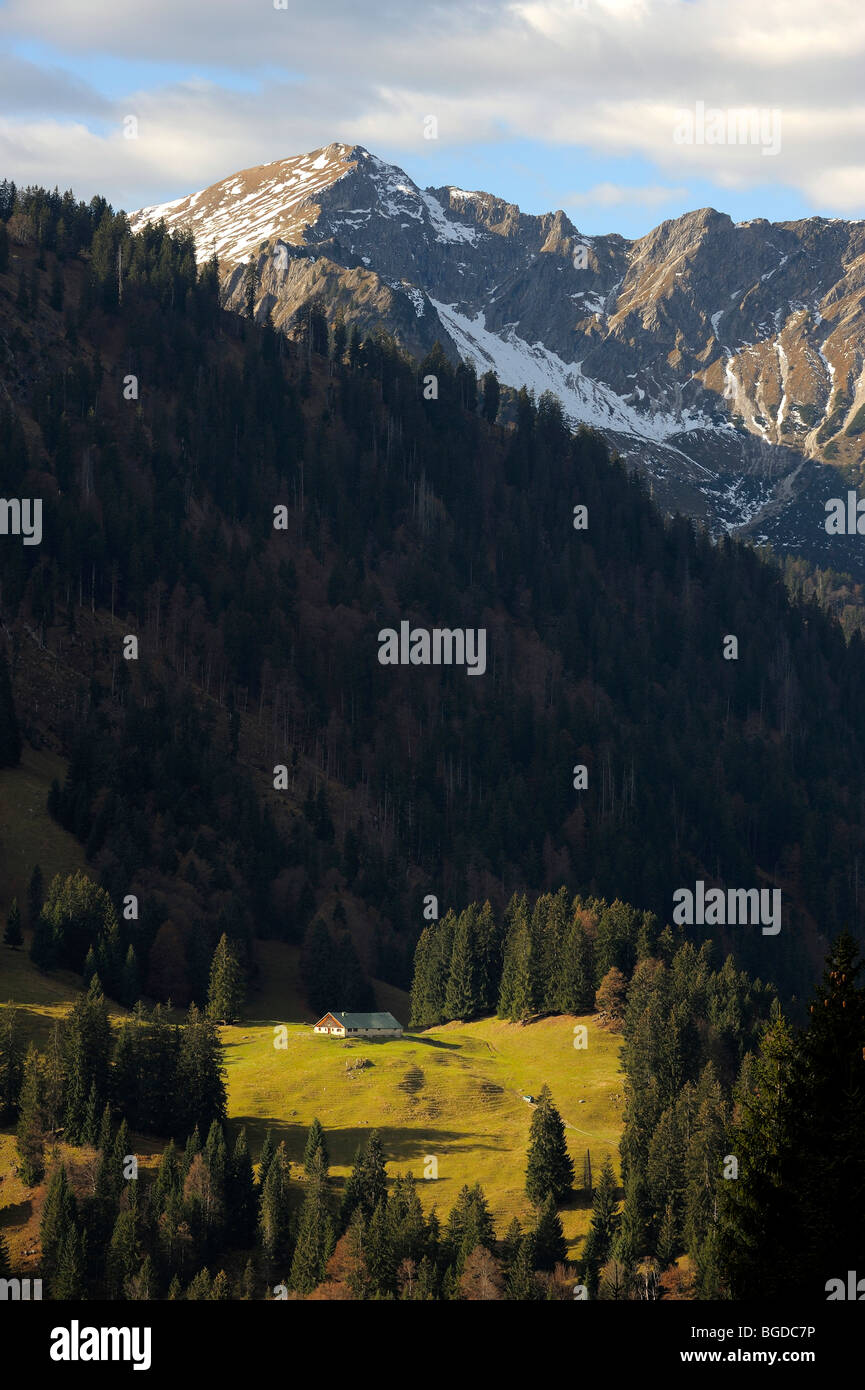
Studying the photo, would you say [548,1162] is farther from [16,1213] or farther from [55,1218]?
[16,1213]

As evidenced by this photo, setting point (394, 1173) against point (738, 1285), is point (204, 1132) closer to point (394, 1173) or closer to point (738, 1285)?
point (394, 1173)

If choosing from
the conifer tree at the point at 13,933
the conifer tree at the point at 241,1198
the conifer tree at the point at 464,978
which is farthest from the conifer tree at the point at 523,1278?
the conifer tree at the point at 13,933

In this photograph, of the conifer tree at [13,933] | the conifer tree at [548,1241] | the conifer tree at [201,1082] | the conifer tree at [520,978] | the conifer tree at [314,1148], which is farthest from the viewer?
the conifer tree at [13,933]

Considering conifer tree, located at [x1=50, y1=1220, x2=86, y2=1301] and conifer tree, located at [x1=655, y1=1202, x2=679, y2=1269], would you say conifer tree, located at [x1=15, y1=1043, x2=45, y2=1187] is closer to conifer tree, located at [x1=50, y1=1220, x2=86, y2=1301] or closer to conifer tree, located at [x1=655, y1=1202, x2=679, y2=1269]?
conifer tree, located at [x1=50, y1=1220, x2=86, y2=1301]

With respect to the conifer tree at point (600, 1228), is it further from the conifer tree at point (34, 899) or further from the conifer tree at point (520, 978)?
the conifer tree at point (34, 899)

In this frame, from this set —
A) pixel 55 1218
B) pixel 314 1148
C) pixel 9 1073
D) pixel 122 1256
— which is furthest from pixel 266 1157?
pixel 9 1073
